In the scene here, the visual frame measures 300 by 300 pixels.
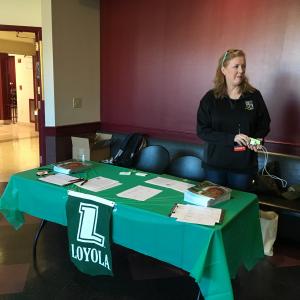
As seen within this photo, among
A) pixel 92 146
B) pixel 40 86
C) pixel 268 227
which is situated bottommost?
pixel 268 227

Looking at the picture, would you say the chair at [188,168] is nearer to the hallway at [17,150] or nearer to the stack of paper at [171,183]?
the stack of paper at [171,183]

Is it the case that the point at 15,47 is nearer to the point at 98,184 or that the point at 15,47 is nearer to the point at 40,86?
the point at 40,86

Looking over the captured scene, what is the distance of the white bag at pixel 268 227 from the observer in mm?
2543

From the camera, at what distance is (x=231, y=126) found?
222cm

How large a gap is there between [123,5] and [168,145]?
5.97 feet

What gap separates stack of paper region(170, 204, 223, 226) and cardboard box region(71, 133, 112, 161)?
2.09m

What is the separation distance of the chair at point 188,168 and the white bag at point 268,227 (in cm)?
59

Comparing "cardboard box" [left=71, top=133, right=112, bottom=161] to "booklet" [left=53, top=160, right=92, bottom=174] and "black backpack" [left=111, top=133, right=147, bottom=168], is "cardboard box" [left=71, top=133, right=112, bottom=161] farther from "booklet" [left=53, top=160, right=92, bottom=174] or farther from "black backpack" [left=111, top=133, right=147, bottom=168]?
"booklet" [left=53, top=160, right=92, bottom=174]

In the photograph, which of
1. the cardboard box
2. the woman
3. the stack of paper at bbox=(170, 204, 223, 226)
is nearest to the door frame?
the cardboard box

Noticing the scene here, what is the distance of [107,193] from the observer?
191 centimetres

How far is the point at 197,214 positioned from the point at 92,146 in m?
2.51

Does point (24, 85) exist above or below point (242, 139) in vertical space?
above

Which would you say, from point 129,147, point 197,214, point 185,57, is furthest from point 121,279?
point 185,57

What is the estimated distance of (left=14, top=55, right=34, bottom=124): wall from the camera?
969 cm
